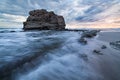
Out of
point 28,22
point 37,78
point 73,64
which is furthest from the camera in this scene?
point 28,22

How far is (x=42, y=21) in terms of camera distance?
74125 millimetres

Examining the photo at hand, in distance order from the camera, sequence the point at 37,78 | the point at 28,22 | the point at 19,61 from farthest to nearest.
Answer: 1. the point at 28,22
2. the point at 19,61
3. the point at 37,78

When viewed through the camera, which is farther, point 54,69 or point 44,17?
point 44,17

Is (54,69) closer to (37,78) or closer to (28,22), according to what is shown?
(37,78)

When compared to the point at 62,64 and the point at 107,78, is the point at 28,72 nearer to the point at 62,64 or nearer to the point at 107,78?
the point at 62,64

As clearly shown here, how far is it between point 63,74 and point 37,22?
68868 mm

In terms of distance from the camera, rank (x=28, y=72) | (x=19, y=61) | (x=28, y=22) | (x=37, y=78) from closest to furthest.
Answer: (x=37, y=78) < (x=28, y=72) < (x=19, y=61) < (x=28, y=22)

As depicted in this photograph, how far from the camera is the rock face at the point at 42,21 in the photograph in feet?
235

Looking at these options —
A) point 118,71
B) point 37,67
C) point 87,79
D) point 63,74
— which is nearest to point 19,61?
point 37,67

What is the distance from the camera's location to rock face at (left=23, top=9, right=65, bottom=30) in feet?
235

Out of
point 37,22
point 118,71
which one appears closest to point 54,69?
point 118,71

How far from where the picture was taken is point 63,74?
19.6 ft

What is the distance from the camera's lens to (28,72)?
5762 millimetres

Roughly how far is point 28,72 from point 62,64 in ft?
6.67
